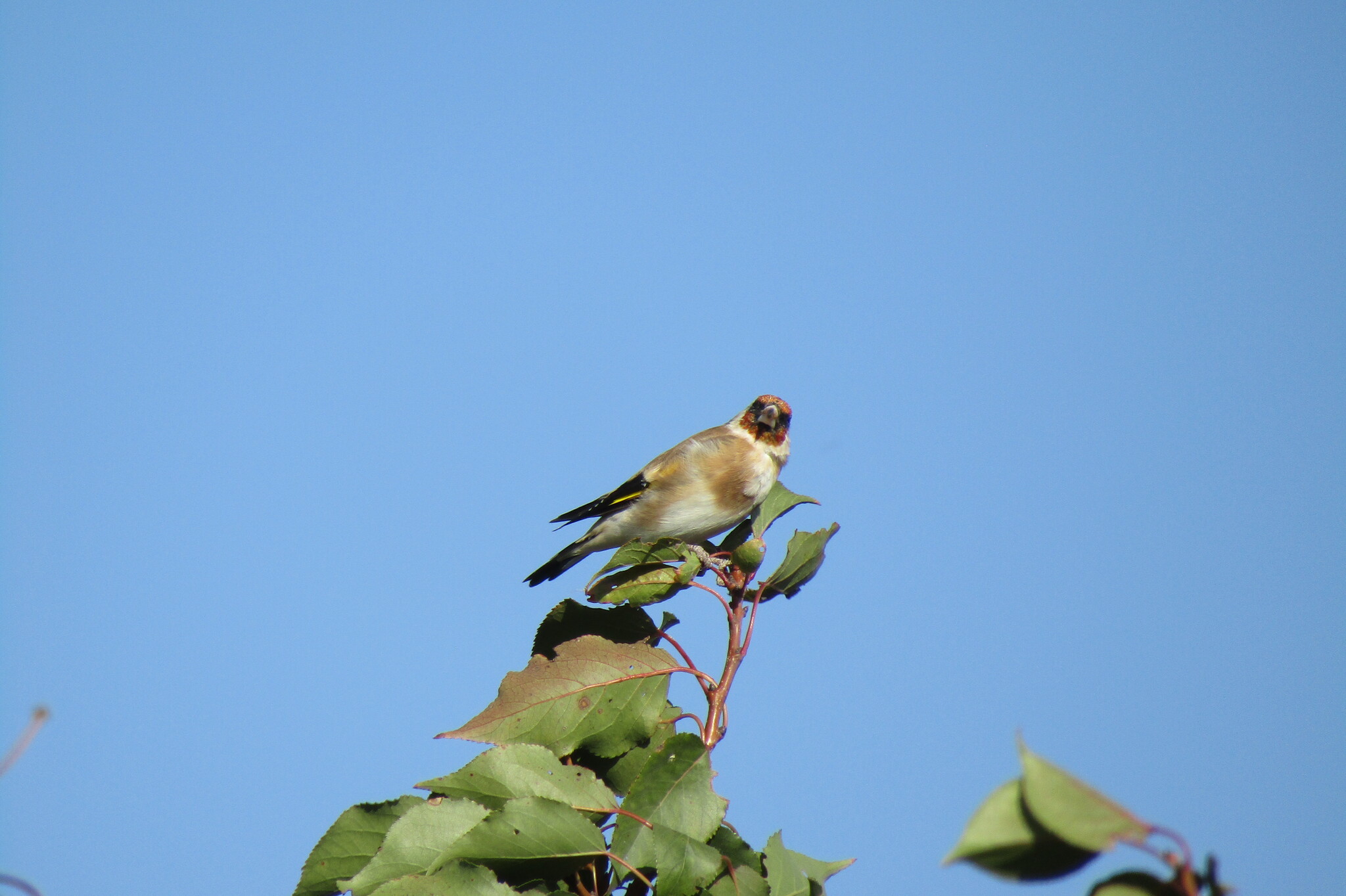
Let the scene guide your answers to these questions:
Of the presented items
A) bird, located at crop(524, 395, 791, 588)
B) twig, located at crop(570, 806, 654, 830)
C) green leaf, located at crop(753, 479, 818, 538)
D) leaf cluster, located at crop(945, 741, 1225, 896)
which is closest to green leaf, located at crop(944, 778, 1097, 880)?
leaf cluster, located at crop(945, 741, 1225, 896)

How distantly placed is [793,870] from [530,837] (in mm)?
759

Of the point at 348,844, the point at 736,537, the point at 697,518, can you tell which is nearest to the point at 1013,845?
the point at 348,844

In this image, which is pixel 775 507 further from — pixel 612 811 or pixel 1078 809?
pixel 1078 809

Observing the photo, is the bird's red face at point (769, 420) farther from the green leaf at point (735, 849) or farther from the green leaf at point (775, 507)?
the green leaf at point (735, 849)

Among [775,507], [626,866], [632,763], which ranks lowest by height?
[626,866]

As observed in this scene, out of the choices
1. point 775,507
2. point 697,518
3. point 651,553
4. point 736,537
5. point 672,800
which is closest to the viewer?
point 672,800

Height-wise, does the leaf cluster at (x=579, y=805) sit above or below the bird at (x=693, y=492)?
below

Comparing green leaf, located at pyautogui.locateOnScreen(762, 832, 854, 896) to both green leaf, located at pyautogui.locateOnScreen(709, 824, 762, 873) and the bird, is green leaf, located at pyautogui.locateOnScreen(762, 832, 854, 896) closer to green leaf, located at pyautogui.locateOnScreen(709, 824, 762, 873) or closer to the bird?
green leaf, located at pyautogui.locateOnScreen(709, 824, 762, 873)

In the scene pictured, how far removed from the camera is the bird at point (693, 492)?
6801mm

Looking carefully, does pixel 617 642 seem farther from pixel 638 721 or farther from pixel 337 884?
pixel 337 884

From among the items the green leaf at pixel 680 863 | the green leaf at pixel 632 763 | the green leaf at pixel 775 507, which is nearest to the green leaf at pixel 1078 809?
the green leaf at pixel 680 863

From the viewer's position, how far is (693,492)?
6848 mm

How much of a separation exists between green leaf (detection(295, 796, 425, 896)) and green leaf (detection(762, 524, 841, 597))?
1484mm

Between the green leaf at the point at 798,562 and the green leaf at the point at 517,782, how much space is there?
3.74ft
